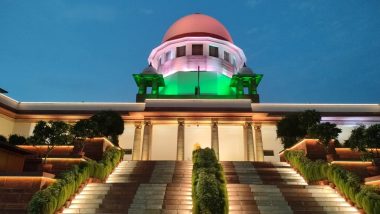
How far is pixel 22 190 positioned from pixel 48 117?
20.1m

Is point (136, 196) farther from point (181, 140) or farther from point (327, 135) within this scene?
point (181, 140)

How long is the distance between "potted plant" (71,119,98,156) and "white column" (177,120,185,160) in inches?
422

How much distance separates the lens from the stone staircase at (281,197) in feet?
46.7

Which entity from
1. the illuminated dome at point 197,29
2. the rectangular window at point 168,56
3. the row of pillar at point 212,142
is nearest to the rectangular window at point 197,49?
the illuminated dome at point 197,29

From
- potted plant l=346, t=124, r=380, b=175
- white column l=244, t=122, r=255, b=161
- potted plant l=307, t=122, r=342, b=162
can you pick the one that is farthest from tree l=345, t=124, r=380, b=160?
white column l=244, t=122, r=255, b=161

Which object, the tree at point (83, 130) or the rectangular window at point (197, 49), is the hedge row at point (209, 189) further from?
the rectangular window at point (197, 49)

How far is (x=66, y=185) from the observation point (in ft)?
45.0

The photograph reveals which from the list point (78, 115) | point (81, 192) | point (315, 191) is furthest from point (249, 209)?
point (78, 115)

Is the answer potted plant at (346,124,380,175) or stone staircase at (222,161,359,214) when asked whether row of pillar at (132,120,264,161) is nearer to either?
stone staircase at (222,161,359,214)

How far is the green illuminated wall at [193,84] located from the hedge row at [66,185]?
64.5 ft

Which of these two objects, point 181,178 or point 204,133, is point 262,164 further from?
point 204,133

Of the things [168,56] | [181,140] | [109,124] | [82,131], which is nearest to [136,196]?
[82,131]

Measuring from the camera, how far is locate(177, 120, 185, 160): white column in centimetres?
3055

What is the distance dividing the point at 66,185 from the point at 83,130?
710cm
